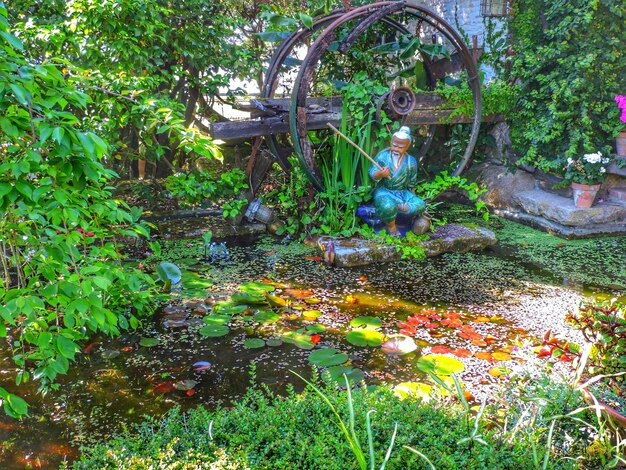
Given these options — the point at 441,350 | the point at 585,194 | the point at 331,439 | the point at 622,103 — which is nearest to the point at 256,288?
the point at 441,350

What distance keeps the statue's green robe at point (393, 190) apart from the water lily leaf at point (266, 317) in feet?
5.03

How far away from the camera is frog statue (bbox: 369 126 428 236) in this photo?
4.58 meters

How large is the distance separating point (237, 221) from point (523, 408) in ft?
12.1

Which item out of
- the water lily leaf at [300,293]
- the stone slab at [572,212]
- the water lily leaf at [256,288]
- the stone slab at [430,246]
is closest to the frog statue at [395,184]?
the stone slab at [430,246]

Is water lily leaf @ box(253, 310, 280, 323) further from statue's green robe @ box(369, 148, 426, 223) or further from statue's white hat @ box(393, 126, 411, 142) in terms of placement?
statue's white hat @ box(393, 126, 411, 142)

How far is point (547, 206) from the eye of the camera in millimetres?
5449

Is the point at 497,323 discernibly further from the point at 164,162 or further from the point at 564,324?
the point at 164,162

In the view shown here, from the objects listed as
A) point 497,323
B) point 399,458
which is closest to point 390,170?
point 497,323

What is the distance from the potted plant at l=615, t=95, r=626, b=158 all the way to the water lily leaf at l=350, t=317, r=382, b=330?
3.28 metres

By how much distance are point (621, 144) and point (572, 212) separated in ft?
2.74

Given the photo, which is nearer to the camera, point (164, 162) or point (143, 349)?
point (143, 349)

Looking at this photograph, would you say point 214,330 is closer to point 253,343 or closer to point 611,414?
point 253,343

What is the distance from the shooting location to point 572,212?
205 inches

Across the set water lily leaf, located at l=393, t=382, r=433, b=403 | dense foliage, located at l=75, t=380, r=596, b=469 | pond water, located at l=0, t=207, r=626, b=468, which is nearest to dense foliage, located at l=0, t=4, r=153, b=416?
pond water, located at l=0, t=207, r=626, b=468
